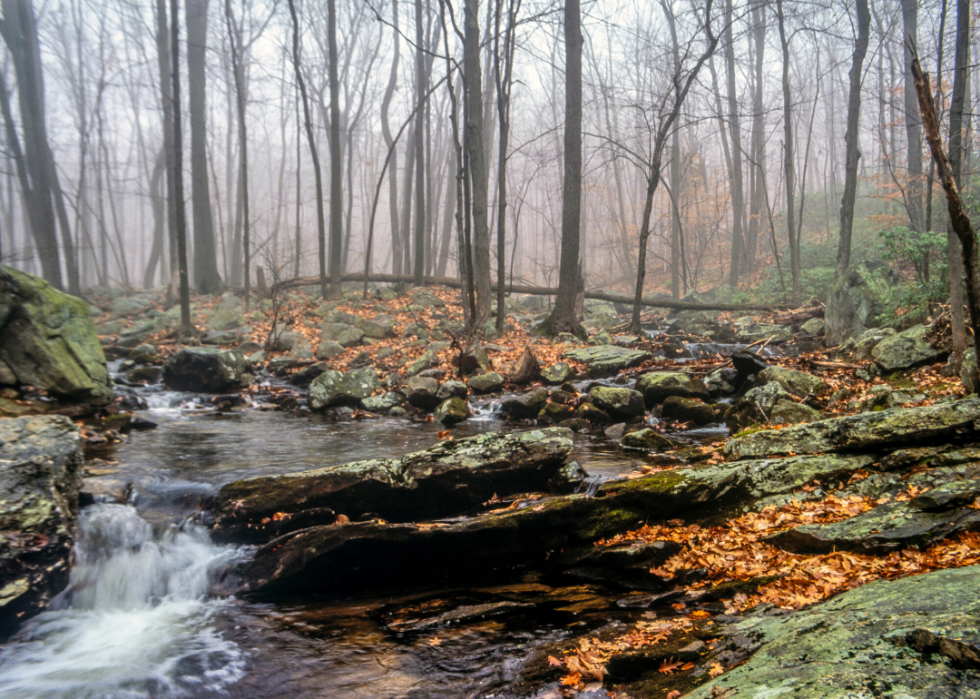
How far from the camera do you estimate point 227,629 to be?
13.1 feet

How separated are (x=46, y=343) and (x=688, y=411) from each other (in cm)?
959

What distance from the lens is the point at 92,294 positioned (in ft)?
67.7

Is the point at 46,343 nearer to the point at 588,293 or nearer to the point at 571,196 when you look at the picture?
the point at 571,196

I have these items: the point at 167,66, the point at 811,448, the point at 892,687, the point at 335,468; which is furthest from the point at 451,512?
the point at 167,66

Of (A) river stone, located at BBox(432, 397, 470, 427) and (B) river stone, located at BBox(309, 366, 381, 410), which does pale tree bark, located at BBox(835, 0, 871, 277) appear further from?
(B) river stone, located at BBox(309, 366, 381, 410)

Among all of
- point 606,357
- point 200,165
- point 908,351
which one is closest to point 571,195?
point 606,357

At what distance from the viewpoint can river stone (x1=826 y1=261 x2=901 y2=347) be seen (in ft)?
34.9

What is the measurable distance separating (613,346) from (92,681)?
10.6m

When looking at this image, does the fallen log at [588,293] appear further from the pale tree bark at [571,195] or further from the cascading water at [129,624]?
the cascading water at [129,624]

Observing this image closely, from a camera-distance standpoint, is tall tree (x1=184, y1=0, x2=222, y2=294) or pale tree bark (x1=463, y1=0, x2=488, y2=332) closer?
pale tree bark (x1=463, y1=0, x2=488, y2=332)

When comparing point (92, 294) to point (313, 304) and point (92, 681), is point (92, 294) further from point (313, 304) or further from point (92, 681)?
point (92, 681)

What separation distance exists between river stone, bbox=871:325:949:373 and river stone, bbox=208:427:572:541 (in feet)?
19.4

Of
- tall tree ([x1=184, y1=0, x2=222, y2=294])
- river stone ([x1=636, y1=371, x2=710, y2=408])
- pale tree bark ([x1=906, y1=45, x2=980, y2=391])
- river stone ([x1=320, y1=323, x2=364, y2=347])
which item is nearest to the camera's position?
pale tree bark ([x1=906, y1=45, x2=980, y2=391])

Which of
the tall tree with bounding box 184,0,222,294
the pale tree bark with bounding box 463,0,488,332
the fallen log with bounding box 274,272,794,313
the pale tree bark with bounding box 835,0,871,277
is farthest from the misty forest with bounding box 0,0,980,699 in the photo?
the tall tree with bounding box 184,0,222,294
